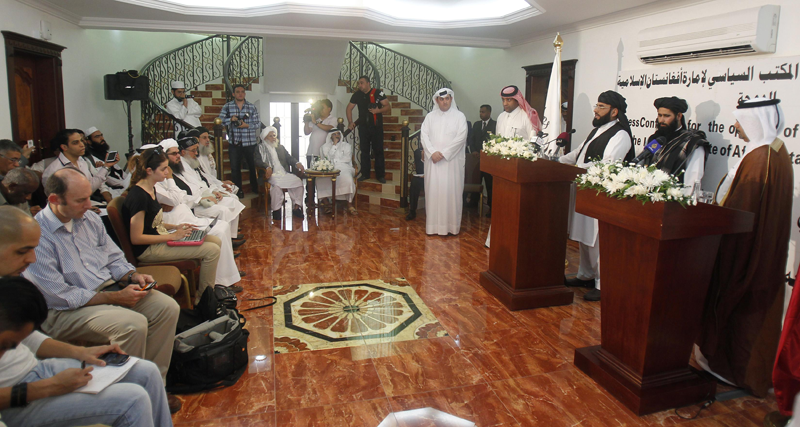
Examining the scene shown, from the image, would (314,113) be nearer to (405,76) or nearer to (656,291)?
(405,76)

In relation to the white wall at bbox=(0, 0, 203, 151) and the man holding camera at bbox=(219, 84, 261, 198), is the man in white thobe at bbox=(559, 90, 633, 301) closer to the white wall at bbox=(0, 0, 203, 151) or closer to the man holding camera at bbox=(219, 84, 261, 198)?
the man holding camera at bbox=(219, 84, 261, 198)

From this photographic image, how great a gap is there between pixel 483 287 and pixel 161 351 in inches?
111

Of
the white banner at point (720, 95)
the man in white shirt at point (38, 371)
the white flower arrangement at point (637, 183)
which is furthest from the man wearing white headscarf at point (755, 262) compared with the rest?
the man in white shirt at point (38, 371)

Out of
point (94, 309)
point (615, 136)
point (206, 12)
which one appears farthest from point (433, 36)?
point (94, 309)

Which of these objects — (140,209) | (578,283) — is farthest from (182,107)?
(578,283)

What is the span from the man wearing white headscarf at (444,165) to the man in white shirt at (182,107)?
4164 mm

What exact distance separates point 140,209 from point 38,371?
1.68 m

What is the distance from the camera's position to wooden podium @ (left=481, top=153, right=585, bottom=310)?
4.02m

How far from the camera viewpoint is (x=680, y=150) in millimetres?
3723

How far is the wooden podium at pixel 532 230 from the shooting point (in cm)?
402

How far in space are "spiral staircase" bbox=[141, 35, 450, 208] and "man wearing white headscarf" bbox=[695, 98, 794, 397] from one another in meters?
5.41

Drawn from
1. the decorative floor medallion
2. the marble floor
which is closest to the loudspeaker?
the marble floor

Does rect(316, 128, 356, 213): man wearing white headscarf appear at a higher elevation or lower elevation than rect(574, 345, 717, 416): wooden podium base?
higher

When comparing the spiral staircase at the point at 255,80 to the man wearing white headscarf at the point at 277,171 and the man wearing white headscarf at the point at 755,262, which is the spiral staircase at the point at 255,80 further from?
the man wearing white headscarf at the point at 755,262
